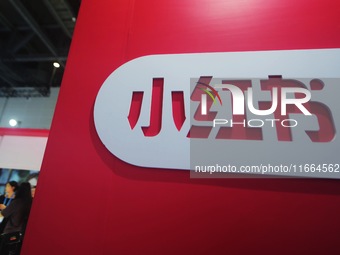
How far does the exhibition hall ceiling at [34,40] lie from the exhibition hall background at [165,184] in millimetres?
3825

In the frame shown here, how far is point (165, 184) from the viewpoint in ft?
3.88

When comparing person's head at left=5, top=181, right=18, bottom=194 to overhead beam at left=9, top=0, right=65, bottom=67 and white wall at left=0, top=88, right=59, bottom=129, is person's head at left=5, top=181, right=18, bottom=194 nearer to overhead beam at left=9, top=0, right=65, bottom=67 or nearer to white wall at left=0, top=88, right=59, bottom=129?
overhead beam at left=9, top=0, right=65, bottom=67

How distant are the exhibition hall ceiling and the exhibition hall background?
3825mm

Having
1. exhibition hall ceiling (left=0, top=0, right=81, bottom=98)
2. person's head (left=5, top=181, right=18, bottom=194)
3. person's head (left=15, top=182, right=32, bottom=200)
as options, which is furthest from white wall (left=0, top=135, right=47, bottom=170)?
person's head (left=15, top=182, right=32, bottom=200)

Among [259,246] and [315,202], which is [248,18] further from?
[259,246]

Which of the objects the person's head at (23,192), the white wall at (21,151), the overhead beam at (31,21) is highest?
the overhead beam at (31,21)

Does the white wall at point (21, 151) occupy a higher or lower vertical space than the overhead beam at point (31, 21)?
lower

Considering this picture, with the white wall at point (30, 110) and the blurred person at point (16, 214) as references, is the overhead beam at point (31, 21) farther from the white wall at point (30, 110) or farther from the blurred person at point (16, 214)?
the blurred person at point (16, 214)

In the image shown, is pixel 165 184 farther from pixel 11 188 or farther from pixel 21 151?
pixel 21 151

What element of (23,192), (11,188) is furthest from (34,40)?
(23,192)

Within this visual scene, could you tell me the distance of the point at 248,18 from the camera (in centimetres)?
136

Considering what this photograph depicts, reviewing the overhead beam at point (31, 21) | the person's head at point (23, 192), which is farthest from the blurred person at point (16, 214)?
the overhead beam at point (31, 21)

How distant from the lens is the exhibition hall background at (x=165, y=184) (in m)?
1.07

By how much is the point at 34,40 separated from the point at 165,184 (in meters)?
7.49
